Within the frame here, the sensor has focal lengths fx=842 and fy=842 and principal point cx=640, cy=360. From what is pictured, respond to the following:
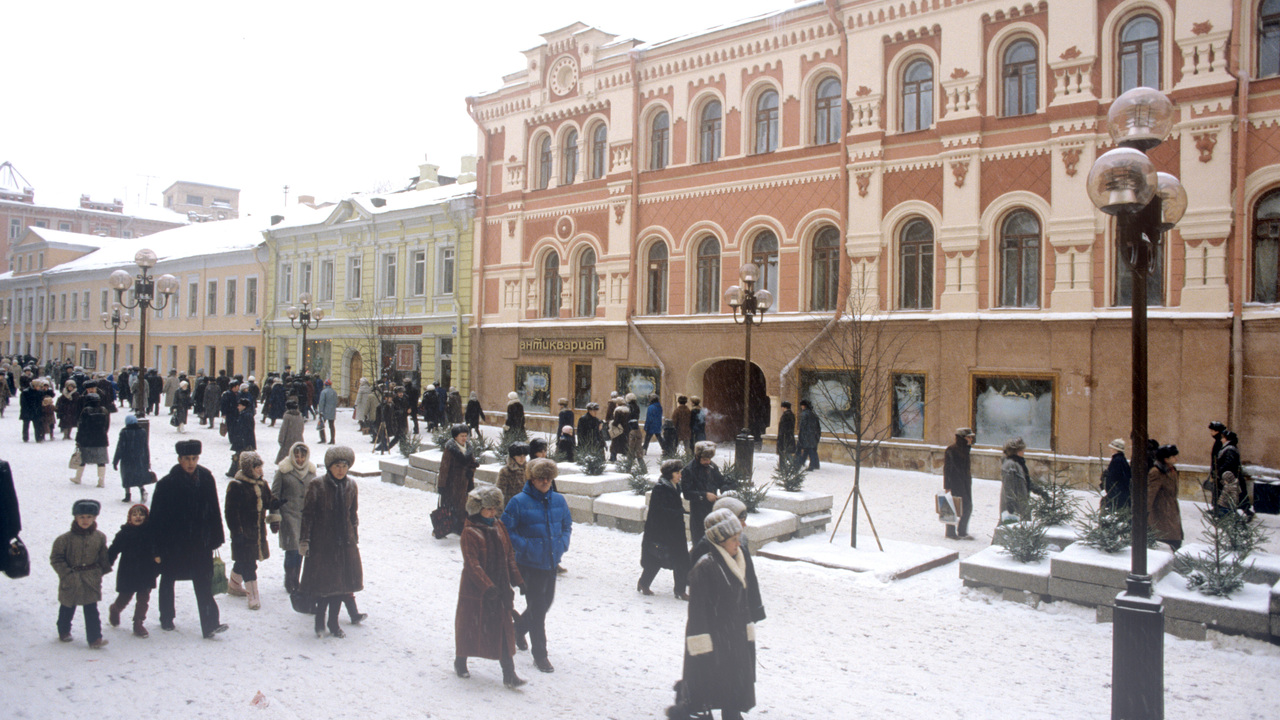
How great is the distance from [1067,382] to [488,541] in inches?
558

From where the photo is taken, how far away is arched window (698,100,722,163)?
22266mm

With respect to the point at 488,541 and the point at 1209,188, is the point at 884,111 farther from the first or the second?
the point at 488,541

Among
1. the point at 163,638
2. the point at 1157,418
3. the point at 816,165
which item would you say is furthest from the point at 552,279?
the point at 163,638

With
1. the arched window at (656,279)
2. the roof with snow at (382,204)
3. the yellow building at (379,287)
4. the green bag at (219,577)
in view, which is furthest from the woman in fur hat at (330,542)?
the roof with snow at (382,204)

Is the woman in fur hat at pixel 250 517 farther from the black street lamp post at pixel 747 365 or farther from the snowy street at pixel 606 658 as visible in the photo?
the black street lamp post at pixel 747 365

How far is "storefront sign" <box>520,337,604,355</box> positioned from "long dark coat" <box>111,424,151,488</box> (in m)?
13.3

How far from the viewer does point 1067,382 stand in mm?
16484

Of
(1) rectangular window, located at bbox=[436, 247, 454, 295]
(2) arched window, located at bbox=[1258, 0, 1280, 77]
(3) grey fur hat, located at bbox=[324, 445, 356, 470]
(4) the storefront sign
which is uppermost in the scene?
(2) arched window, located at bbox=[1258, 0, 1280, 77]

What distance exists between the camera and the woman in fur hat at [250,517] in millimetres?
7473

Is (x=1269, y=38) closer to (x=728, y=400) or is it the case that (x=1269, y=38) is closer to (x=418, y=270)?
(x=728, y=400)

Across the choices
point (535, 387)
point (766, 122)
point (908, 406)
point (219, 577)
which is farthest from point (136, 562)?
point (535, 387)

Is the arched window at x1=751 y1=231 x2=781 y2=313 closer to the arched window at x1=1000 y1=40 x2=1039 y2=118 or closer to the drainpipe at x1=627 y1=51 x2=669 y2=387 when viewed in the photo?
the drainpipe at x1=627 y1=51 x2=669 y2=387

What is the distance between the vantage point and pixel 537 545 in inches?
253

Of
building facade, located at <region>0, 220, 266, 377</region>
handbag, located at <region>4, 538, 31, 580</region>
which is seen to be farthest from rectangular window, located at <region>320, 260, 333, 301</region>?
→ handbag, located at <region>4, 538, 31, 580</region>
